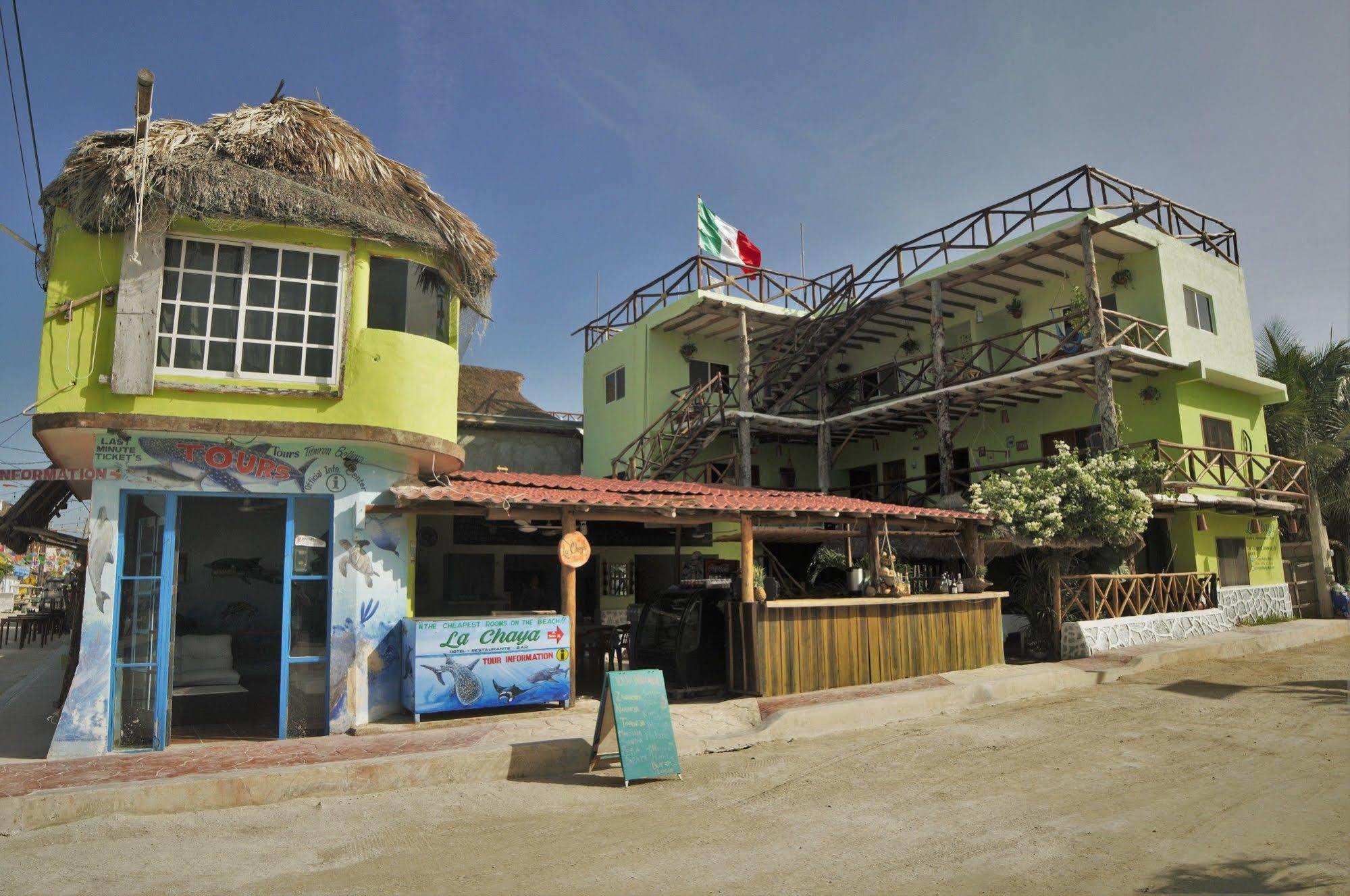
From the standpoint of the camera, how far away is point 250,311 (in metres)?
9.29

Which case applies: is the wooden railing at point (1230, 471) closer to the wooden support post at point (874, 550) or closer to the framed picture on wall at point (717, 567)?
the wooden support post at point (874, 550)

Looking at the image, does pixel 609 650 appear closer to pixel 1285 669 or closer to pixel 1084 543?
pixel 1084 543

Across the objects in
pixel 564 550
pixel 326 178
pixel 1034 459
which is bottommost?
pixel 564 550

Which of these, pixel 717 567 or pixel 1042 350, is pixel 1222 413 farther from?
pixel 717 567

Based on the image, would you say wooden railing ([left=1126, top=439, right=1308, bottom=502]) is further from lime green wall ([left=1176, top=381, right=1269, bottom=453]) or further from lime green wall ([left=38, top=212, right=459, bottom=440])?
lime green wall ([left=38, top=212, right=459, bottom=440])

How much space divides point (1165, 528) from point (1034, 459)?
337 centimetres

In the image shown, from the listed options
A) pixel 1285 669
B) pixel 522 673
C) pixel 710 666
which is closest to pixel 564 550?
pixel 522 673

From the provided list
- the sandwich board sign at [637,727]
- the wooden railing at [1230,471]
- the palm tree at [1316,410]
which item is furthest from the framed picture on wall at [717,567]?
the palm tree at [1316,410]

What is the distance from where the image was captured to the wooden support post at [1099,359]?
58.7 feet

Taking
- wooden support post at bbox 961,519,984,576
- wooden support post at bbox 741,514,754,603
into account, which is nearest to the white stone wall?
wooden support post at bbox 961,519,984,576

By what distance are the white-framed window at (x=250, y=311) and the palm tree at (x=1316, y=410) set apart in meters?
25.4

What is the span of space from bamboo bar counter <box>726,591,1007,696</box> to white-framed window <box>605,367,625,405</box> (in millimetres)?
12934

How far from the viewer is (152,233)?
29.2 feet

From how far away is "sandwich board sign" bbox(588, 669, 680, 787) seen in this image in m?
7.63
